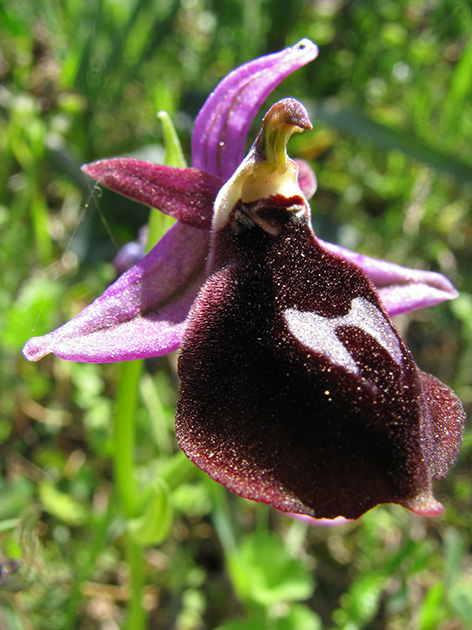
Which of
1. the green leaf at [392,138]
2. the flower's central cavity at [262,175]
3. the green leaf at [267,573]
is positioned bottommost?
the green leaf at [267,573]

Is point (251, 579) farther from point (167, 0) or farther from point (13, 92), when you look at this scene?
point (167, 0)

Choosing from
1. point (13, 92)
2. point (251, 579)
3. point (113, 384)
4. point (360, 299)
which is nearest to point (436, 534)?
point (251, 579)

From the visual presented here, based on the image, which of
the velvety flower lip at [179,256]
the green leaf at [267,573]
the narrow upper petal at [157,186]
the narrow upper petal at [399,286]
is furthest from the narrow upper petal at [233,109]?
the green leaf at [267,573]

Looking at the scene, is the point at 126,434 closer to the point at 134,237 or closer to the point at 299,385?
the point at 299,385

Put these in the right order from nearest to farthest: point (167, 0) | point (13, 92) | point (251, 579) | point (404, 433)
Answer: point (404, 433)
point (251, 579)
point (13, 92)
point (167, 0)

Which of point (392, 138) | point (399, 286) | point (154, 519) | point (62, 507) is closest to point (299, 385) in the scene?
point (399, 286)

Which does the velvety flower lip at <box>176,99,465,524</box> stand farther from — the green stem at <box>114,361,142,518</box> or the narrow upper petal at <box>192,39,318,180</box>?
the green stem at <box>114,361,142,518</box>

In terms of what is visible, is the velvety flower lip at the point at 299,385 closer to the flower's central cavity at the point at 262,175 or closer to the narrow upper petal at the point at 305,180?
the flower's central cavity at the point at 262,175
